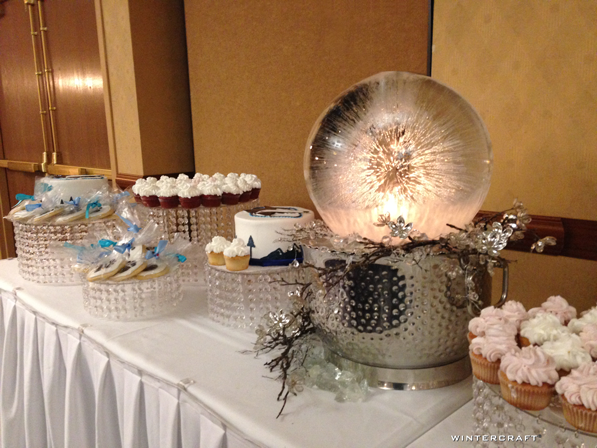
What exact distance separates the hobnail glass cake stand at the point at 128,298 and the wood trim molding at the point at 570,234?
0.88m

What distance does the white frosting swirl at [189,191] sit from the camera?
129cm

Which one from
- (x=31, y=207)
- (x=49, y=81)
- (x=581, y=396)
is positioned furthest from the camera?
(x=49, y=81)

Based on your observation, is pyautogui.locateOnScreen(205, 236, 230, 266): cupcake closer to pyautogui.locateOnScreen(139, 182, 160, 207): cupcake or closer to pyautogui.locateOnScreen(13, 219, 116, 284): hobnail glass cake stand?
pyautogui.locateOnScreen(139, 182, 160, 207): cupcake

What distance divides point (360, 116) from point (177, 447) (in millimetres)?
669

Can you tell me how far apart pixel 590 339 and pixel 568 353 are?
0.16ft

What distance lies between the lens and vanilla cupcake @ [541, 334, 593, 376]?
19.6 inches

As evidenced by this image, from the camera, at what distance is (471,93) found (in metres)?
1.14

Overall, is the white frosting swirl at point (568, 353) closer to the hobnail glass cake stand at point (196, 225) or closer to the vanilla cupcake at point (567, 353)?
the vanilla cupcake at point (567, 353)

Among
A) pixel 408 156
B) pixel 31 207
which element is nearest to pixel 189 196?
pixel 31 207

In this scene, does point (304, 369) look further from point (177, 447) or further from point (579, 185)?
point (579, 185)

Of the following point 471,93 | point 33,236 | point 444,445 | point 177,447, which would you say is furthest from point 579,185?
point 33,236

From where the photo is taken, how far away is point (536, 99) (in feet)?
3.43

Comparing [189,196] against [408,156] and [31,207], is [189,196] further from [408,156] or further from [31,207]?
[408,156]

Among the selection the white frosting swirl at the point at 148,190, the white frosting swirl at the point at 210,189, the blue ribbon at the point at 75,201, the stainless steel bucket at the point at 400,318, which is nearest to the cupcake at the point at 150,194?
the white frosting swirl at the point at 148,190
